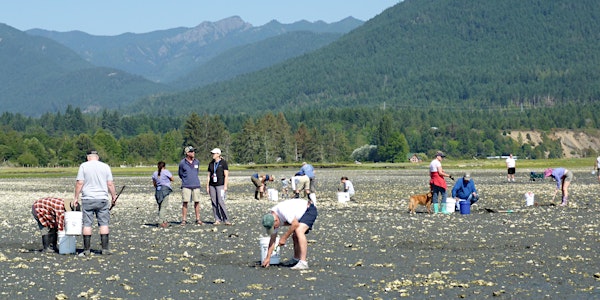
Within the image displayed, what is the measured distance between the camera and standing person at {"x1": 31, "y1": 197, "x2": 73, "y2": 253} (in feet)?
71.4

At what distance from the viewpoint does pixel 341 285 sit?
665 inches

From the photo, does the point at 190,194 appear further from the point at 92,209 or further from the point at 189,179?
the point at 92,209

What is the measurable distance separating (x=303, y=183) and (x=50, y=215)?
18451 millimetres

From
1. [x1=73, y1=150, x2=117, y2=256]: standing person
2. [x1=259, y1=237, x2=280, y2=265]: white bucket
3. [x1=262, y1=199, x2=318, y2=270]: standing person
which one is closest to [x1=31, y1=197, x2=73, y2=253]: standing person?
[x1=73, y1=150, x2=117, y2=256]: standing person

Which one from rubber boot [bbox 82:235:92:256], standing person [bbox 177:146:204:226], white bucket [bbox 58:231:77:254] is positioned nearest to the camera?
rubber boot [bbox 82:235:92:256]

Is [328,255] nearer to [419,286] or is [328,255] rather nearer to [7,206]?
[419,286]

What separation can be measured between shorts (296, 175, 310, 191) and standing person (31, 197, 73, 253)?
18.0 meters

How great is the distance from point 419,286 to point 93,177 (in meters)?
7.99

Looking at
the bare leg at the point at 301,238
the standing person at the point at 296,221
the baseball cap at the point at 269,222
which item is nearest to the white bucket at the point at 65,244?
the standing person at the point at 296,221

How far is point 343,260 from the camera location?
786 inches

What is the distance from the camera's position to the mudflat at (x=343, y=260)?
1634 centimetres

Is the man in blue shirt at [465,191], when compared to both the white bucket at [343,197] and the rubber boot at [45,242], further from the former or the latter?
the rubber boot at [45,242]

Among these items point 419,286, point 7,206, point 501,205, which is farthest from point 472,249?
point 7,206

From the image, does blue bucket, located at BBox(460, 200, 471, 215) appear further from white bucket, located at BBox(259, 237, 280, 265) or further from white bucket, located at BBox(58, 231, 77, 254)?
white bucket, located at BBox(58, 231, 77, 254)
